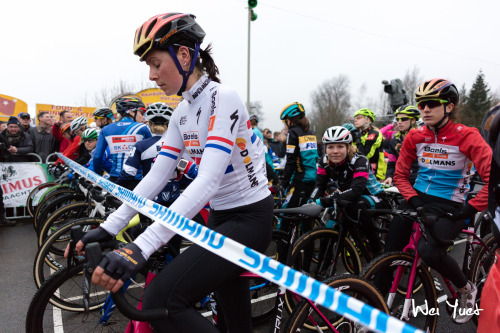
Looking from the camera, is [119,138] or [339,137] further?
[119,138]

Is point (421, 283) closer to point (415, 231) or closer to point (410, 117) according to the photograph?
point (415, 231)

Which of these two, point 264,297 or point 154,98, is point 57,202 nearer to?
point 264,297

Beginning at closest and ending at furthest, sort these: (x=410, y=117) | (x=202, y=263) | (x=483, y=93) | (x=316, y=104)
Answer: (x=202, y=263)
(x=410, y=117)
(x=483, y=93)
(x=316, y=104)

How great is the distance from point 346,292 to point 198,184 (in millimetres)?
1225

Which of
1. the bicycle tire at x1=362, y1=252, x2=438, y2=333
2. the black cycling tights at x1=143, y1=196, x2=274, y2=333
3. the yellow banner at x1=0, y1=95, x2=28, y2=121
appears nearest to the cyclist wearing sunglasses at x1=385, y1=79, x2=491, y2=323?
the bicycle tire at x1=362, y1=252, x2=438, y2=333

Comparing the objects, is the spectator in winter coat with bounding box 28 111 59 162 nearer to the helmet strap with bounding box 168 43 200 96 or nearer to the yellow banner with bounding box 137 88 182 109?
the helmet strap with bounding box 168 43 200 96

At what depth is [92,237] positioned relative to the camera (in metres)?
1.66

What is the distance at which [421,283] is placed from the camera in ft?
8.71

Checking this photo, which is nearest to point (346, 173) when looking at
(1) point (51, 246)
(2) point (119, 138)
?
(2) point (119, 138)

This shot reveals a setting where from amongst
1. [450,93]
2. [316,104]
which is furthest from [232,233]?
[316,104]

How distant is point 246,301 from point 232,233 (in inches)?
19.6

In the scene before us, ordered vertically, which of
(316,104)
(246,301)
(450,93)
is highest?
(450,93)

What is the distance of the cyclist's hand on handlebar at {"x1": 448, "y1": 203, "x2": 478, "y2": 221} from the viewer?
2570mm

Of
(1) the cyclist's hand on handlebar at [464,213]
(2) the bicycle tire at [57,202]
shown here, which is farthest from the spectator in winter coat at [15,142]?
(1) the cyclist's hand on handlebar at [464,213]
